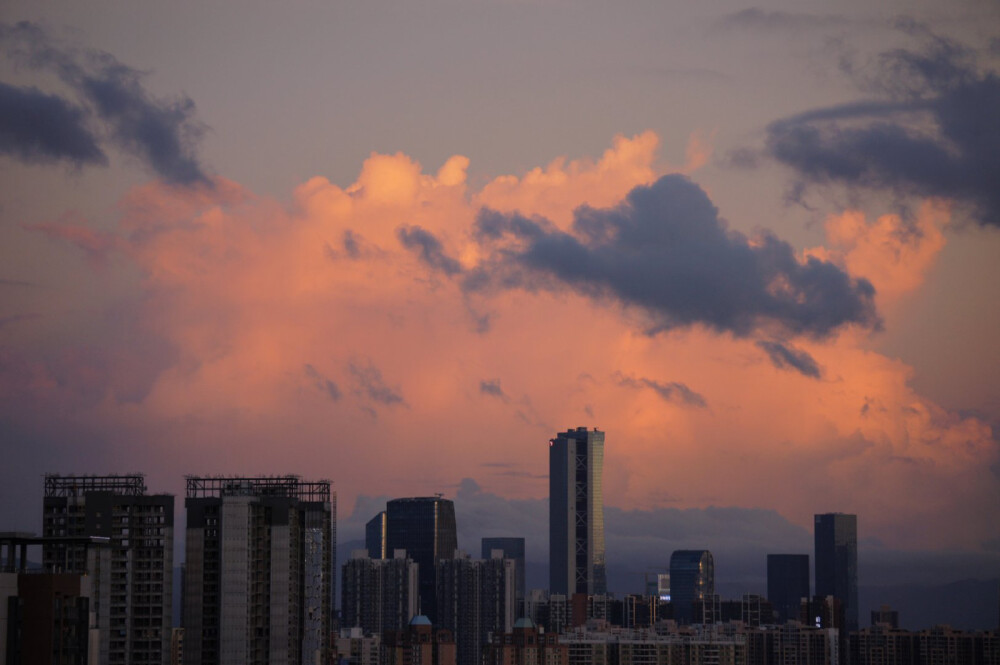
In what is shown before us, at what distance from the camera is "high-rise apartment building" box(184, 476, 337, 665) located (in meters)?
106

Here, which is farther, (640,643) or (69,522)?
(640,643)

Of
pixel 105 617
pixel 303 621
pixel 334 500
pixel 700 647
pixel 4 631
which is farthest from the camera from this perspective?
pixel 700 647

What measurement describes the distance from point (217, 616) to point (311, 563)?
13220 millimetres

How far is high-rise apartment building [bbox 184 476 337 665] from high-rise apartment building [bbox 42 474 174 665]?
214cm

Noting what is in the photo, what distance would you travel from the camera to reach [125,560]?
353 ft

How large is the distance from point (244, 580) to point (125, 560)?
27.1 ft

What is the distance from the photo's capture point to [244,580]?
106m

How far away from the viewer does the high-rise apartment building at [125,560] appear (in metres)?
105

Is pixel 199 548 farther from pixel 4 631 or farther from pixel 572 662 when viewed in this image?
pixel 572 662

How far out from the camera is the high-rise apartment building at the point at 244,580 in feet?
346

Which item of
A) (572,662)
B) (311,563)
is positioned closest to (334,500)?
(311,563)

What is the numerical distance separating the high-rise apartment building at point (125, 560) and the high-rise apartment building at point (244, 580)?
2.14 metres

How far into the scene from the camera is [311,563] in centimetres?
11806

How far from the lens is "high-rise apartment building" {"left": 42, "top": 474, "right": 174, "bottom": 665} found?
10538 cm
